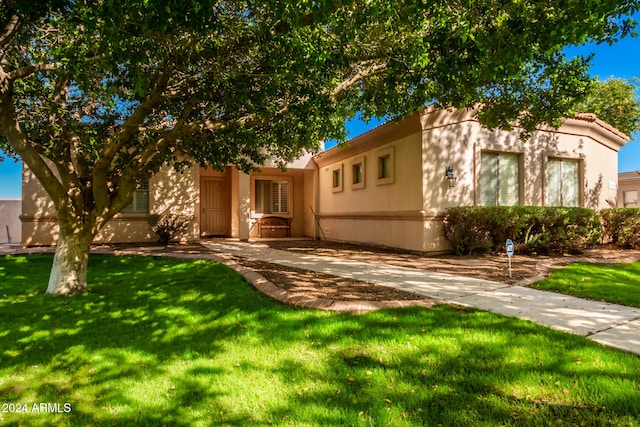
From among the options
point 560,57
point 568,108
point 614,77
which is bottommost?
point 568,108

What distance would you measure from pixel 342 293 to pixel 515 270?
405 cm

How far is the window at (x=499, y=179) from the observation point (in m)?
10.4

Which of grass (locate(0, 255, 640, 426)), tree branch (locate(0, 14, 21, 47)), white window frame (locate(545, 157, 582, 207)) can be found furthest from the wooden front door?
white window frame (locate(545, 157, 582, 207))

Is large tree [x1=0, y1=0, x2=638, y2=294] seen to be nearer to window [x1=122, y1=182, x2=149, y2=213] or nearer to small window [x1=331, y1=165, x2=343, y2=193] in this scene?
window [x1=122, y1=182, x2=149, y2=213]

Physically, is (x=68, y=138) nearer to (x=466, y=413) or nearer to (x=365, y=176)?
(x=466, y=413)

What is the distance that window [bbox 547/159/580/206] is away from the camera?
1122 centimetres

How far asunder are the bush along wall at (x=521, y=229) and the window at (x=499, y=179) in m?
1.13

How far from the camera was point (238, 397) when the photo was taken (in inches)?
98.6

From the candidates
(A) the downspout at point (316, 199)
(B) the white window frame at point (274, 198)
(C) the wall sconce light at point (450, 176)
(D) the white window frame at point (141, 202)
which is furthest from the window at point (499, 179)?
(D) the white window frame at point (141, 202)

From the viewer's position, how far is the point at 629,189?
67.7 feet

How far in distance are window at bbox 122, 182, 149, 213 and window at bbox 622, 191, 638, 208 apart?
961 inches

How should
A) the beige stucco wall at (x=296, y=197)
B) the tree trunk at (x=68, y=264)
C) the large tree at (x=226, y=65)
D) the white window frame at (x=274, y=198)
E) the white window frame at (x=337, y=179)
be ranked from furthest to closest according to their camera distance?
the beige stucco wall at (x=296, y=197)
the white window frame at (x=274, y=198)
the white window frame at (x=337, y=179)
the tree trunk at (x=68, y=264)
the large tree at (x=226, y=65)

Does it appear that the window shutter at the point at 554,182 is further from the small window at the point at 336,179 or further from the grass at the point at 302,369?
the grass at the point at 302,369

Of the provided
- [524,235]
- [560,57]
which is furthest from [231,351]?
[524,235]
